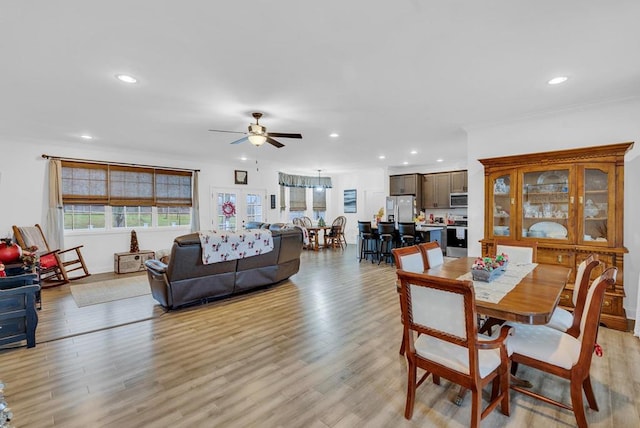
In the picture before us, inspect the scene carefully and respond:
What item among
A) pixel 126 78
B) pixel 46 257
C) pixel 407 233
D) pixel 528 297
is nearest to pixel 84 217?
pixel 46 257

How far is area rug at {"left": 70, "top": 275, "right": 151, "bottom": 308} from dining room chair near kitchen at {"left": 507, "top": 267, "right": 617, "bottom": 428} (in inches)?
187

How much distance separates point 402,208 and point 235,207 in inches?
183

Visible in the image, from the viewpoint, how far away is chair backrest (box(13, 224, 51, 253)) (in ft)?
16.3

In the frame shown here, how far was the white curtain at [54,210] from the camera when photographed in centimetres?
552

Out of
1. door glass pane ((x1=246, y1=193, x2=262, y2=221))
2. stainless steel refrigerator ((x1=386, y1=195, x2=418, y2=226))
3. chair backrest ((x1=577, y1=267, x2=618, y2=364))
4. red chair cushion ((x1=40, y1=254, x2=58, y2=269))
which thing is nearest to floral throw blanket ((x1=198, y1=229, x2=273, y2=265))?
red chair cushion ((x1=40, y1=254, x2=58, y2=269))

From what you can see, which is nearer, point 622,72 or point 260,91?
point 622,72

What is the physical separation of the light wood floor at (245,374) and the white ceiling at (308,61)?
98.3 inches

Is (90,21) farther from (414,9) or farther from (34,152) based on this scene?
(34,152)

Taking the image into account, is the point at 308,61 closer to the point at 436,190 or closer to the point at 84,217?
the point at 84,217

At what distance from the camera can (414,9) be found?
6.27 feet

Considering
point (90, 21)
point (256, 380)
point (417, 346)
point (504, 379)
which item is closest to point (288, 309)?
point (256, 380)

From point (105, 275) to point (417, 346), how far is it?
20.2 ft

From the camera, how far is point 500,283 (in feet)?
7.47

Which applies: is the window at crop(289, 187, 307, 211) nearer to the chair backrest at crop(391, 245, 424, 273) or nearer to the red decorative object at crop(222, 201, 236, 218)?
the red decorative object at crop(222, 201, 236, 218)
